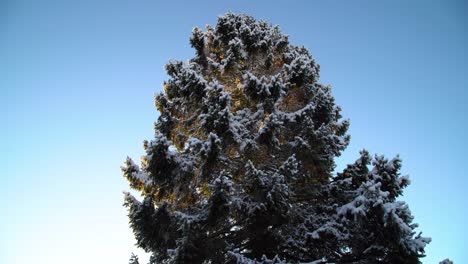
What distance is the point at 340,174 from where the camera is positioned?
8.98 m

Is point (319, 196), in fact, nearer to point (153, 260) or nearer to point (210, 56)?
point (153, 260)

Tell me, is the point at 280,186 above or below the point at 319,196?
below

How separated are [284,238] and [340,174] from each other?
2707 mm

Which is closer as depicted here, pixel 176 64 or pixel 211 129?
pixel 211 129

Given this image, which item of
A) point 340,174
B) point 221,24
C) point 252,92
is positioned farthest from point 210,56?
point 340,174

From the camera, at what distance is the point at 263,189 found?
22.8ft

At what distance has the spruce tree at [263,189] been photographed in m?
6.94

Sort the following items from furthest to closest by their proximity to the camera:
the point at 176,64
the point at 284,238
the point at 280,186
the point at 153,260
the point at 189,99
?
the point at 176,64 < the point at 189,99 < the point at 153,260 < the point at 284,238 < the point at 280,186

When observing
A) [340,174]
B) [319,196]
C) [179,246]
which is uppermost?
[340,174]

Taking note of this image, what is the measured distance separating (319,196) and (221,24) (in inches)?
290

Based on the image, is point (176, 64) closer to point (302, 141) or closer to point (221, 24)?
point (221, 24)

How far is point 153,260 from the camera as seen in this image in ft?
28.5

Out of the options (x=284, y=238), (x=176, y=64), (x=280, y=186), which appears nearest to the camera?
(x=280, y=186)

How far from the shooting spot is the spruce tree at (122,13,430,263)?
694cm
